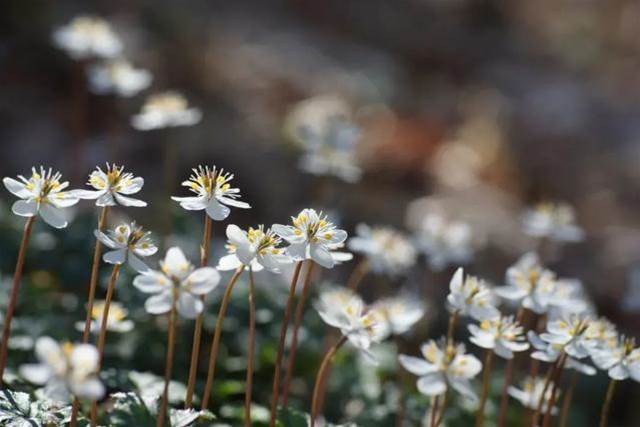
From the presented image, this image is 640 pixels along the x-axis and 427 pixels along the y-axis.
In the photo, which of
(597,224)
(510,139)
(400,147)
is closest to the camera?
(597,224)

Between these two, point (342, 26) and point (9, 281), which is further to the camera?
point (342, 26)

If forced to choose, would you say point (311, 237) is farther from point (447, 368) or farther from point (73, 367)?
point (73, 367)

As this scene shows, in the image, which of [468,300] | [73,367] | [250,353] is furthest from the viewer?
[468,300]

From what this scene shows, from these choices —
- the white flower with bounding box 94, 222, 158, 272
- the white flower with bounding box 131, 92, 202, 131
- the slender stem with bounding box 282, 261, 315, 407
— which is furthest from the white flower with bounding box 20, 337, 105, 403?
the white flower with bounding box 131, 92, 202, 131

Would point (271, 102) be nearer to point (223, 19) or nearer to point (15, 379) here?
point (223, 19)

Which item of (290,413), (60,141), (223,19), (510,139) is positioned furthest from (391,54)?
(290,413)

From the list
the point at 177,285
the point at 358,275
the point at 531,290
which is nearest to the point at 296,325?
the point at 177,285

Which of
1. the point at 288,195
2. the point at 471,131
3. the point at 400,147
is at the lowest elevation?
the point at 288,195
